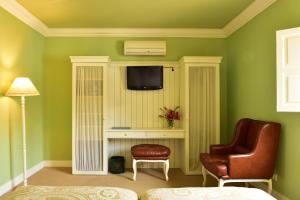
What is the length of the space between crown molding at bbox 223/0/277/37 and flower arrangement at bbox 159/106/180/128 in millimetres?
1722

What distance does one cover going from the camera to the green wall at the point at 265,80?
2857 millimetres

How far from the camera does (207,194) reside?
1.82m

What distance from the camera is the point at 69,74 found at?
4.88m

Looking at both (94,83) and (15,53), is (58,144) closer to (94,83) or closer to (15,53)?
(94,83)

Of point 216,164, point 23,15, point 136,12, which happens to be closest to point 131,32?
point 136,12

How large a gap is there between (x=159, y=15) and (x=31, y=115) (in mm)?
2745

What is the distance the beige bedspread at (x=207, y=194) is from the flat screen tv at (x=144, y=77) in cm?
296

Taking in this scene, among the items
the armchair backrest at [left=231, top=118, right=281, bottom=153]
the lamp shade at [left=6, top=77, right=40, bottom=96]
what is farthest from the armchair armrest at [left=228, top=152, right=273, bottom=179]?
the lamp shade at [left=6, top=77, right=40, bottom=96]

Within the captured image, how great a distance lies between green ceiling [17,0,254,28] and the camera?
360 cm

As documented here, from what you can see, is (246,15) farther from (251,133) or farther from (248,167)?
(248,167)

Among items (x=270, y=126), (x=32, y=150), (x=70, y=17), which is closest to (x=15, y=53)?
(x=70, y=17)

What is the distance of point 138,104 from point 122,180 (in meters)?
1.46

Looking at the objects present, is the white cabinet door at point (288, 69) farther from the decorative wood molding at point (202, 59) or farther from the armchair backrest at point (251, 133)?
the decorative wood molding at point (202, 59)

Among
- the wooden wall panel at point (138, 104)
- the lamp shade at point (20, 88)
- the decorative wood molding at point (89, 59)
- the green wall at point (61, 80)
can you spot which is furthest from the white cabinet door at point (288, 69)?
the lamp shade at point (20, 88)
